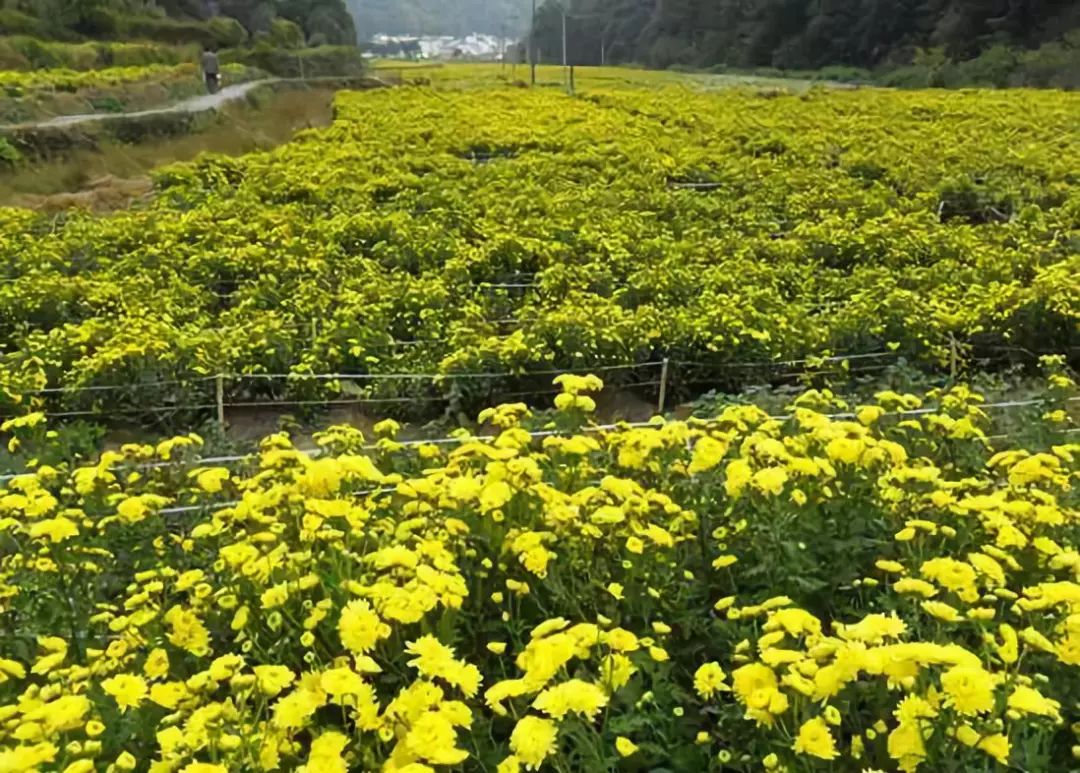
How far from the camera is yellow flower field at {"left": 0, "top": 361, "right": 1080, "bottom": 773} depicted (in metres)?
2.36

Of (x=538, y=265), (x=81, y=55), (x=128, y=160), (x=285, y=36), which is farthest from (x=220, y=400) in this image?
(x=285, y=36)

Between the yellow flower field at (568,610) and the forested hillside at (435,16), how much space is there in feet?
412

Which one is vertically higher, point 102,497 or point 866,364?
point 102,497

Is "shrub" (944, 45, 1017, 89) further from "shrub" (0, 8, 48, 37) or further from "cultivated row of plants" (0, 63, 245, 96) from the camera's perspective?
"shrub" (0, 8, 48, 37)

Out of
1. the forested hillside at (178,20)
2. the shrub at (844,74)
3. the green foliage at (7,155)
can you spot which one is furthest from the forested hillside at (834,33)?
the green foliage at (7,155)

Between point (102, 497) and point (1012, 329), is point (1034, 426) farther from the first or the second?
point (102, 497)

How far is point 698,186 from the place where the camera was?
14141 mm

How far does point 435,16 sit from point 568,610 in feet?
526

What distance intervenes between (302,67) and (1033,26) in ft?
110

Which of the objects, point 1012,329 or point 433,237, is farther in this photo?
point 433,237

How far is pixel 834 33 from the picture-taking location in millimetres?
54656

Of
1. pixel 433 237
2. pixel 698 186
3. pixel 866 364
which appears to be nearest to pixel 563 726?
pixel 866 364

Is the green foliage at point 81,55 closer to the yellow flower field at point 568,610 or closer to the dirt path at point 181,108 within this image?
the dirt path at point 181,108

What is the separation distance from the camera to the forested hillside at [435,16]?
137 meters
